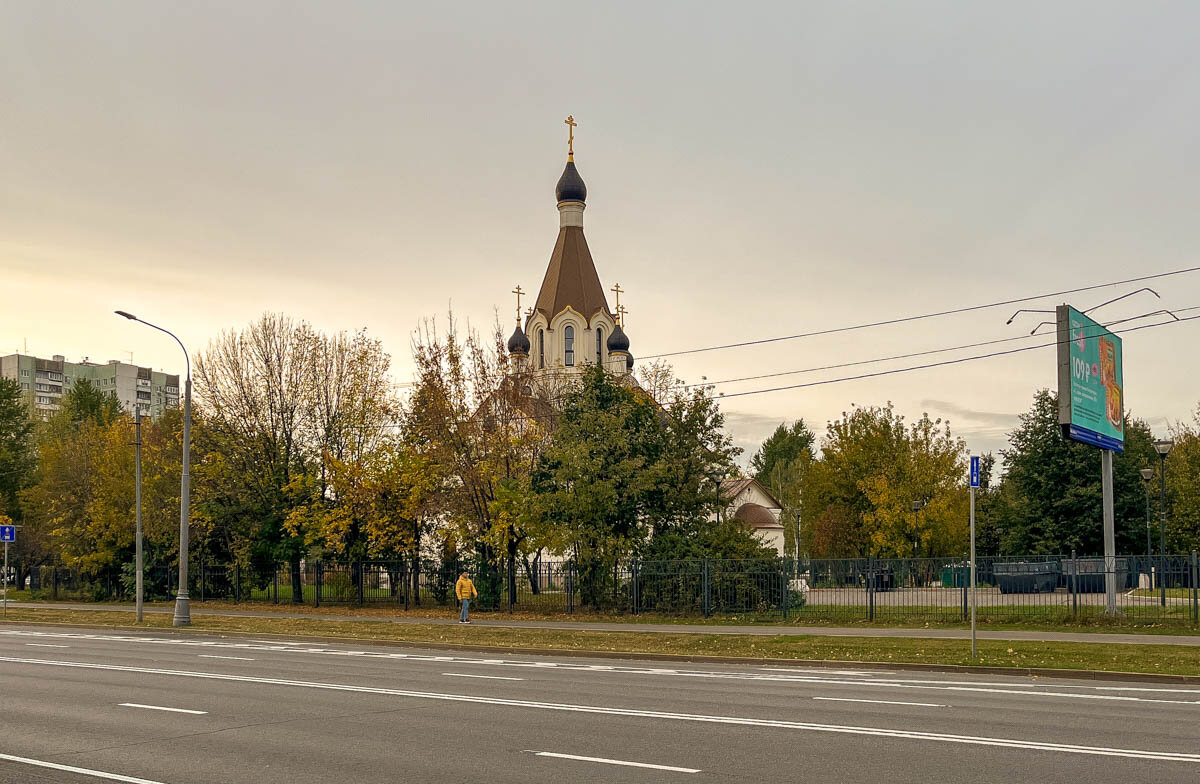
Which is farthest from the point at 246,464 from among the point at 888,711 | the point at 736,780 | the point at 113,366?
the point at 113,366

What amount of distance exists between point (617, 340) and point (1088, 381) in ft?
174

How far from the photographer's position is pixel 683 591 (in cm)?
3244

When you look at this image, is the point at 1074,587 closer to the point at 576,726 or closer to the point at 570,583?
the point at 570,583

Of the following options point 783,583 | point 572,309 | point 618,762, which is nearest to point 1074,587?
point 783,583

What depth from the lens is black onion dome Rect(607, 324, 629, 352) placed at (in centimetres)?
8119

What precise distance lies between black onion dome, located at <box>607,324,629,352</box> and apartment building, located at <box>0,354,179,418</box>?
8958cm

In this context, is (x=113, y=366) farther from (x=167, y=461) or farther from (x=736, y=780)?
(x=736, y=780)

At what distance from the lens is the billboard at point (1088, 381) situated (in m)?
28.8

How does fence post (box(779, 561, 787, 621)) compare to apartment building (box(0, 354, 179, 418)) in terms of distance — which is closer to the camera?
fence post (box(779, 561, 787, 621))

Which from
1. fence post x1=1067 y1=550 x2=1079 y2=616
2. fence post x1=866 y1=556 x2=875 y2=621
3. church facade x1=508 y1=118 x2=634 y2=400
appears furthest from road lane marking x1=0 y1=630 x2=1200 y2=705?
church facade x1=508 y1=118 x2=634 y2=400

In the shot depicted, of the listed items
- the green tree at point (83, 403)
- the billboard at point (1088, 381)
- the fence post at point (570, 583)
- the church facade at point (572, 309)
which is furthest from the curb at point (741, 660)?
the green tree at point (83, 403)

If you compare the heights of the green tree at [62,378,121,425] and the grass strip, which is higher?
the green tree at [62,378,121,425]

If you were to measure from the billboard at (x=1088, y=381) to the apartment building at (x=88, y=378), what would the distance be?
138 metres

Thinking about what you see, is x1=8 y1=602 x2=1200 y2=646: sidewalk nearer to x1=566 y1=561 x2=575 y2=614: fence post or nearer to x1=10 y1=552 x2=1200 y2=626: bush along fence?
x1=10 y1=552 x2=1200 y2=626: bush along fence
